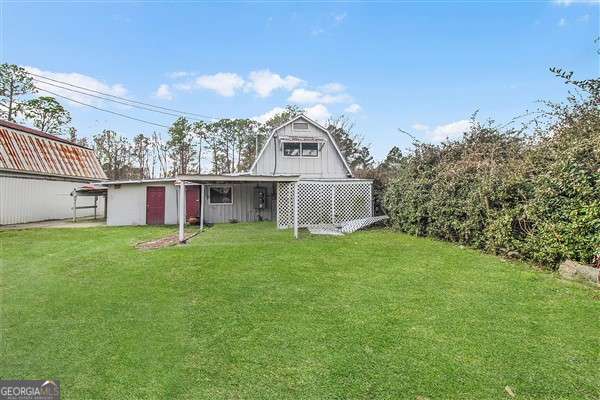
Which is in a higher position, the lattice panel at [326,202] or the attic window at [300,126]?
the attic window at [300,126]

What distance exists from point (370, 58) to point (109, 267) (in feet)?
35.7

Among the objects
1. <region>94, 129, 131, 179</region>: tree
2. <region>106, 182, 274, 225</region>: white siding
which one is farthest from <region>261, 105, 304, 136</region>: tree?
<region>106, 182, 274, 225</region>: white siding

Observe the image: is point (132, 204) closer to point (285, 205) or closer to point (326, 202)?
point (285, 205)

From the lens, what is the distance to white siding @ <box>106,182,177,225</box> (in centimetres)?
1507

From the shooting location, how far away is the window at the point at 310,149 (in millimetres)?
16531

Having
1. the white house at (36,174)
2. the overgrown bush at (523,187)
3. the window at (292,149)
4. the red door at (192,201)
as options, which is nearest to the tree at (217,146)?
the white house at (36,174)

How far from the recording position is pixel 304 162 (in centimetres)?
1652

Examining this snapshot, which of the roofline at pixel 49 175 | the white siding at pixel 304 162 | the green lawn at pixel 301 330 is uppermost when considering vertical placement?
the white siding at pixel 304 162

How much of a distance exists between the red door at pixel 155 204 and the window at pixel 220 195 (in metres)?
2.14

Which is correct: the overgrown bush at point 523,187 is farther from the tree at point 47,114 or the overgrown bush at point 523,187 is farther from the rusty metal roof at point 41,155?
the tree at point 47,114

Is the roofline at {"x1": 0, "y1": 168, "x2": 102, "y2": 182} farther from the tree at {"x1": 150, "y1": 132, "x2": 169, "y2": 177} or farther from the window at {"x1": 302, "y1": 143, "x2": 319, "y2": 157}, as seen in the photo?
the window at {"x1": 302, "y1": 143, "x2": 319, "y2": 157}

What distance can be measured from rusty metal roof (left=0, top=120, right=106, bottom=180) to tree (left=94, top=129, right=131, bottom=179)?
5.25 metres

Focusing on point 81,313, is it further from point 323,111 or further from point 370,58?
point 323,111

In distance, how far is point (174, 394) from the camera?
240cm
